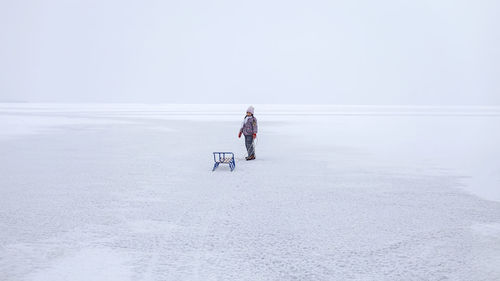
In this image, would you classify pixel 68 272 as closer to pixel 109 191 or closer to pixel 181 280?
pixel 181 280

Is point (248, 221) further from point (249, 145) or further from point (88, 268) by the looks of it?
point (249, 145)

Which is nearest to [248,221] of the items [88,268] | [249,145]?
[88,268]

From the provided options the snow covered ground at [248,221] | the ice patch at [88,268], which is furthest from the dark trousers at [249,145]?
the ice patch at [88,268]

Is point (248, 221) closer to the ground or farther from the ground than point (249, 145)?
closer to the ground

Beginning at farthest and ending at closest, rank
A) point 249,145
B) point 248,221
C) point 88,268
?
point 249,145 < point 248,221 < point 88,268

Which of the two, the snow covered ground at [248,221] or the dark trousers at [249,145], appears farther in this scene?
the dark trousers at [249,145]

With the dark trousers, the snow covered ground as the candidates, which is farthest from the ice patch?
the dark trousers

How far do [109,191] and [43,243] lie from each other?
4.27 m

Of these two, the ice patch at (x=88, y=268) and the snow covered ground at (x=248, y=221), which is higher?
the ice patch at (x=88, y=268)

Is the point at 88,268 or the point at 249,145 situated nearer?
the point at 88,268

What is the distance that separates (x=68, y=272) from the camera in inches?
226

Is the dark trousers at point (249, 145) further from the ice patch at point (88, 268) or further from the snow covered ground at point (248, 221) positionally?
the ice patch at point (88, 268)

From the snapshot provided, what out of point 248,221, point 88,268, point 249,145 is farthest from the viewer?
point 249,145

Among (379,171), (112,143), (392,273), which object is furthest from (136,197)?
(112,143)
